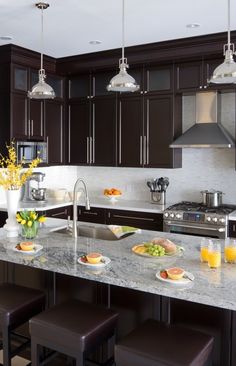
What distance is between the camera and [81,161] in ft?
18.4

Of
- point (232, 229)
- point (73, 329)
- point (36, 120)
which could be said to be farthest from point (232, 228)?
point (36, 120)

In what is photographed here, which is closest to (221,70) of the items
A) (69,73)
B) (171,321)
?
(171,321)

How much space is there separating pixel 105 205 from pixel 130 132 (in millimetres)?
1046

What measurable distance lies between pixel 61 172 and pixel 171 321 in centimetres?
412

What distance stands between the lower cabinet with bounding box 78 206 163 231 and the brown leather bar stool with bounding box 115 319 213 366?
2743 mm

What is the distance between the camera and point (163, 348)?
1875 millimetres

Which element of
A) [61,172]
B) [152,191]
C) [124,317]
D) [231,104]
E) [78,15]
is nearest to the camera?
[124,317]

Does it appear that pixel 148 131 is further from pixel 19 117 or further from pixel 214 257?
pixel 214 257

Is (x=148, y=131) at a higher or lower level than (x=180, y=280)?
higher

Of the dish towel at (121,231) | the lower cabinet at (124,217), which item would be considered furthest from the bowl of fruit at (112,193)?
the dish towel at (121,231)

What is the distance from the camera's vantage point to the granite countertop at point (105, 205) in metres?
4.84

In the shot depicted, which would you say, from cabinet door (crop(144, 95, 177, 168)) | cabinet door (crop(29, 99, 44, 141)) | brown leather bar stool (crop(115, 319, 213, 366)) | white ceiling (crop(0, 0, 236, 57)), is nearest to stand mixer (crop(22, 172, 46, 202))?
cabinet door (crop(29, 99, 44, 141))

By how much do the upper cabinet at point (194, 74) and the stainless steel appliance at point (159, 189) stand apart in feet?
4.06

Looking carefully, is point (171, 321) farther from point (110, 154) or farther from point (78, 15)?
point (110, 154)
